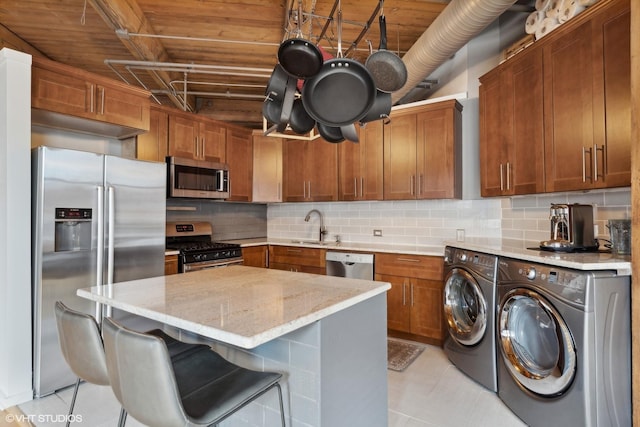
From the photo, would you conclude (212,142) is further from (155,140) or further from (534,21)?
(534,21)

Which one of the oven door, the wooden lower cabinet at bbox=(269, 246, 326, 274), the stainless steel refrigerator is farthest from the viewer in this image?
the wooden lower cabinet at bbox=(269, 246, 326, 274)

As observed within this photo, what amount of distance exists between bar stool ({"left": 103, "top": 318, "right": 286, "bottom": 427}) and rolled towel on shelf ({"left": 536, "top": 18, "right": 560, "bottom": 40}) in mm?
2896

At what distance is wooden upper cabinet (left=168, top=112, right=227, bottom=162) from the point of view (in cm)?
374

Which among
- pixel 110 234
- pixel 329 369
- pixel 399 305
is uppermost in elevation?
pixel 110 234

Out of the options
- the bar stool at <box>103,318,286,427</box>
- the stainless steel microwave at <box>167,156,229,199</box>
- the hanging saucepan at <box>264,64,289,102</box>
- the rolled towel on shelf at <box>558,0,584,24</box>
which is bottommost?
the bar stool at <box>103,318,286,427</box>

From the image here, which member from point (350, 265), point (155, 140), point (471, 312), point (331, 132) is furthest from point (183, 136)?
point (471, 312)

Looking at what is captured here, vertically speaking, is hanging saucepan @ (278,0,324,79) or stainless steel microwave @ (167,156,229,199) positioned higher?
hanging saucepan @ (278,0,324,79)

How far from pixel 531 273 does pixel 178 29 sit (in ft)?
11.4

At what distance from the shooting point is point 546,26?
2537mm

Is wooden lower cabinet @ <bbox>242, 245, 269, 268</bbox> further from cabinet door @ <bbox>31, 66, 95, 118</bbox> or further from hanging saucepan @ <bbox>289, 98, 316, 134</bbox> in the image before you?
hanging saucepan @ <bbox>289, 98, 316, 134</bbox>

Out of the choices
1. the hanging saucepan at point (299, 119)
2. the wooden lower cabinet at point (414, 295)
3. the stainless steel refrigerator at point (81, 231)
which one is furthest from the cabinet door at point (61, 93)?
the wooden lower cabinet at point (414, 295)

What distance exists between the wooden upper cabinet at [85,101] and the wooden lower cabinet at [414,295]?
2.69m

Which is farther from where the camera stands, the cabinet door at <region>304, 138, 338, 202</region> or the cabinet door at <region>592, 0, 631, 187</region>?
the cabinet door at <region>304, 138, 338, 202</region>

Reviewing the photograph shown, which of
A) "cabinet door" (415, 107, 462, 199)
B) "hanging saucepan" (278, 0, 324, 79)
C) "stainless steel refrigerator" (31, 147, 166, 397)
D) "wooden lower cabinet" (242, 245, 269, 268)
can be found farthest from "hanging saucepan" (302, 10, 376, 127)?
"wooden lower cabinet" (242, 245, 269, 268)
